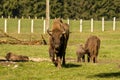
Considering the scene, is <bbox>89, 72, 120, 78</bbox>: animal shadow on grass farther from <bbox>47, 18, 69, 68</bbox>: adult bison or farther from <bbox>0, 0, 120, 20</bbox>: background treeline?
<bbox>0, 0, 120, 20</bbox>: background treeline

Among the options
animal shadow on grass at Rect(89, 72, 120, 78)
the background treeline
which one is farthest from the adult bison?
the background treeline

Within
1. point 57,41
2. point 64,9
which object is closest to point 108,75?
point 57,41

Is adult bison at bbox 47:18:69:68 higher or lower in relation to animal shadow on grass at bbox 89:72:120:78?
higher

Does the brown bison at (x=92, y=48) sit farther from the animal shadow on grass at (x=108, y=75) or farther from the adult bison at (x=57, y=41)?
the animal shadow on grass at (x=108, y=75)

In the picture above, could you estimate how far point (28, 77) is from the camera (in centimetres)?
1586

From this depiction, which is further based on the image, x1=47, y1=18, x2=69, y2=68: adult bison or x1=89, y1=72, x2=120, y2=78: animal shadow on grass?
x1=47, y1=18, x2=69, y2=68: adult bison

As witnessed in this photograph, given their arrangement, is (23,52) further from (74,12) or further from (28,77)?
(74,12)

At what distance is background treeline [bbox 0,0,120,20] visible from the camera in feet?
311

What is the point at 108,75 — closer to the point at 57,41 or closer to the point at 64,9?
the point at 57,41

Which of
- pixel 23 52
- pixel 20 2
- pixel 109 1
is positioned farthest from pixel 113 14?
pixel 23 52

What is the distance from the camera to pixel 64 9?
98.5 meters

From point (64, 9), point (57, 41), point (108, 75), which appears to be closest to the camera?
point (108, 75)

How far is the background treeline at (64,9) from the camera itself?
9475 cm

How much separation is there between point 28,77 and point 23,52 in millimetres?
15736
